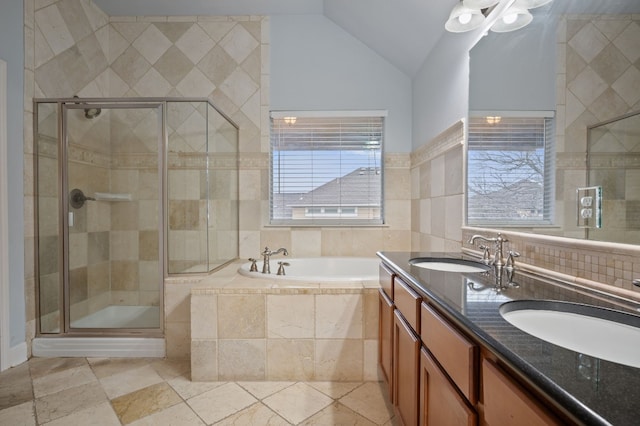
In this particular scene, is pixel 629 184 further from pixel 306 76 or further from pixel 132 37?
pixel 132 37

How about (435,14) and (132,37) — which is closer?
(435,14)

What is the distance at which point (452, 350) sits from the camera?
0.77 m

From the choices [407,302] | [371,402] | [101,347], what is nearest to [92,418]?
[101,347]

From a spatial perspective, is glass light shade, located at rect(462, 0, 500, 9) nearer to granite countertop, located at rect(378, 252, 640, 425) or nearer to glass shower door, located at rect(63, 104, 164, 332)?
granite countertop, located at rect(378, 252, 640, 425)

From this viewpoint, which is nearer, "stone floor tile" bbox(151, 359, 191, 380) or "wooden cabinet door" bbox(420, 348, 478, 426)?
"wooden cabinet door" bbox(420, 348, 478, 426)

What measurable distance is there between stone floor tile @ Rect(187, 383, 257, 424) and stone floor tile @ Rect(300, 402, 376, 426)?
0.36 metres

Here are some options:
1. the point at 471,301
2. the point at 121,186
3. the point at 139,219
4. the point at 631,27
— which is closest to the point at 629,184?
the point at 631,27

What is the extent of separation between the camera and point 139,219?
2.45 meters

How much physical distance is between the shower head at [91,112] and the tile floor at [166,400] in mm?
1797

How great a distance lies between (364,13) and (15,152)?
2.75 metres

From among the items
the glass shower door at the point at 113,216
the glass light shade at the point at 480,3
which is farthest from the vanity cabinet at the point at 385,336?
the glass shower door at the point at 113,216

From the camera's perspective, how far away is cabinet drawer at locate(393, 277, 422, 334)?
3.47 ft

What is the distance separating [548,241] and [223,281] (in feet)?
5.65

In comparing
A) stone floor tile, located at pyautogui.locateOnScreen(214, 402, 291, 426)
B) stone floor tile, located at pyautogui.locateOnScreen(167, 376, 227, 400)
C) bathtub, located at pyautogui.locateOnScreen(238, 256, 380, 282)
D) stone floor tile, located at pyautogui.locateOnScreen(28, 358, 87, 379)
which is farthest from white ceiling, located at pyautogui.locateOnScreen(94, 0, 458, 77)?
stone floor tile, located at pyautogui.locateOnScreen(28, 358, 87, 379)
